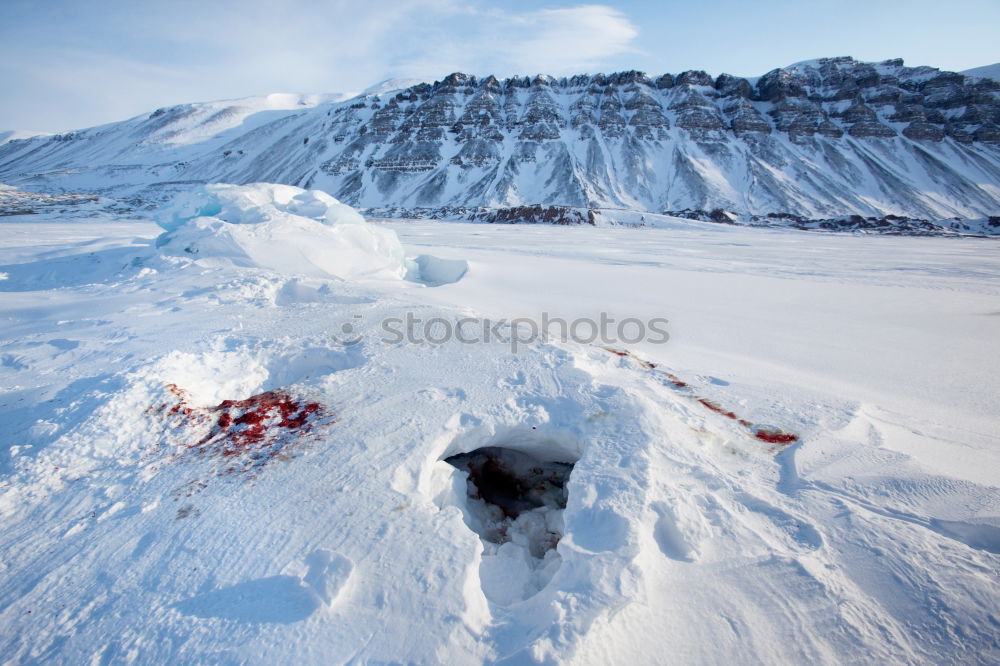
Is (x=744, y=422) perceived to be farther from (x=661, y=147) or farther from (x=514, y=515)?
(x=661, y=147)

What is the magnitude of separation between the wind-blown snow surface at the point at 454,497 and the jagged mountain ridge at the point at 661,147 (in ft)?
157

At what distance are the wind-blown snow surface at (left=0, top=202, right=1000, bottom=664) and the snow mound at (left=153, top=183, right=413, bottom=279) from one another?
2637 mm

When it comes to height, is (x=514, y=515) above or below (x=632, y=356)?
below

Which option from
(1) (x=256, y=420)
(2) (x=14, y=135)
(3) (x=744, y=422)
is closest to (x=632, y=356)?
(3) (x=744, y=422)

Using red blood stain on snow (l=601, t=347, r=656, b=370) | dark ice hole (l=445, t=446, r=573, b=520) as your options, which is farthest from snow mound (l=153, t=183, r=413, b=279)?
dark ice hole (l=445, t=446, r=573, b=520)

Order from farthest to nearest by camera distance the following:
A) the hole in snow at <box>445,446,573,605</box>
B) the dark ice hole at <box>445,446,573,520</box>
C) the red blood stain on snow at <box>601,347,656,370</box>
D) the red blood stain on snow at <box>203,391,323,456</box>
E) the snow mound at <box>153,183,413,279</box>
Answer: the snow mound at <box>153,183,413,279</box> → the red blood stain on snow at <box>601,347,656,370</box> → the dark ice hole at <box>445,446,573,520</box> → the red blood stain on snow at <box>203,391,323,456</box> → the hole in snow at <box>445,446,573,605</box>

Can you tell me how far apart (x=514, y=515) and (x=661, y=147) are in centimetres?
6284

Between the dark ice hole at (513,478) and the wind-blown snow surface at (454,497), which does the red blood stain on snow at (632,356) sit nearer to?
the wind-blown snow surface at (454,497)

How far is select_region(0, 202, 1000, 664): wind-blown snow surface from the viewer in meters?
1.92

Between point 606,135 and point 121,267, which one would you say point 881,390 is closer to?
point 121,267

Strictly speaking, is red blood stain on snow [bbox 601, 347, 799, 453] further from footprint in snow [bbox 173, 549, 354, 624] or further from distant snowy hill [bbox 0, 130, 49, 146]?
distant snowy hill [bbox 0, 130, 49, 146]

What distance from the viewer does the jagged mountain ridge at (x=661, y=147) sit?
47625mm

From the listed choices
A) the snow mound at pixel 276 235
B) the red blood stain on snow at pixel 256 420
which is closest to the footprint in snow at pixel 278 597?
the red blood stain on snow at pixel 256 420

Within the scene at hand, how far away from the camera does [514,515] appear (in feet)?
10.4
